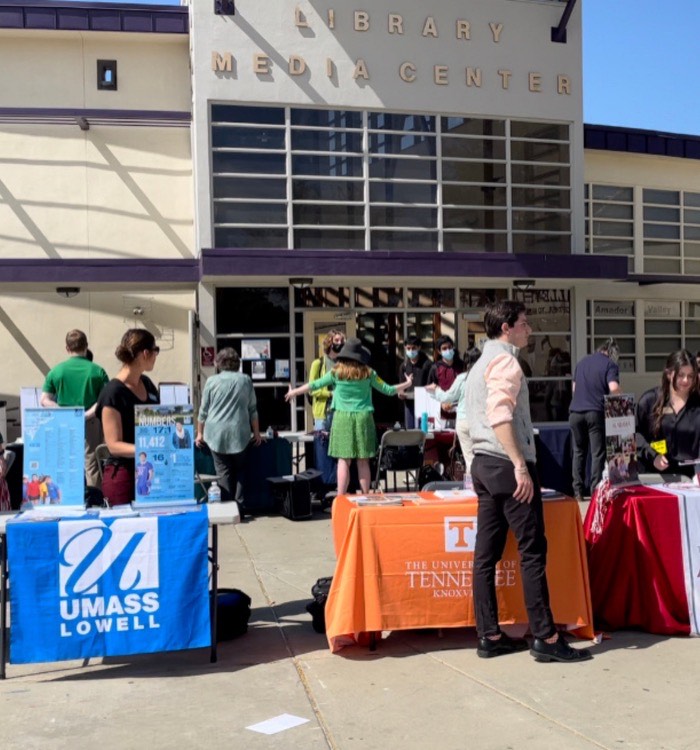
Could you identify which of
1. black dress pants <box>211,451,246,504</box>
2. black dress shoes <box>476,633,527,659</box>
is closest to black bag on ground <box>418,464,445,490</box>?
black dress pants <box>211,451,246,504</box>

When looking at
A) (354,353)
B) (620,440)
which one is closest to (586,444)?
(354,353)

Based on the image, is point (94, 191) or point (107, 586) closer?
point (107, 586)

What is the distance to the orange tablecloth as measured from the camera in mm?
5145

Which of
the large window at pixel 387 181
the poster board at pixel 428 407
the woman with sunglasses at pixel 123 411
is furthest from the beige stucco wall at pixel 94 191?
the woman with sunglasses at pixel 123 411

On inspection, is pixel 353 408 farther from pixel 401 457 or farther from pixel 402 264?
pixel 402 264

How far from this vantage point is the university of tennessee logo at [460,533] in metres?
5.26

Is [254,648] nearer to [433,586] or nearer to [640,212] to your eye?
[433,586]

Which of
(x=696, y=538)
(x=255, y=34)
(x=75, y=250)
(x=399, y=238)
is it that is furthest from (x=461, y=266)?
(x=696, y=538)

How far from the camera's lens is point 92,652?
15.9ft

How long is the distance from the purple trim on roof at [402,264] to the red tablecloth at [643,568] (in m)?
9.22

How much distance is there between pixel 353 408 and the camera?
909cm

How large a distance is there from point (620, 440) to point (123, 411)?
3151mm

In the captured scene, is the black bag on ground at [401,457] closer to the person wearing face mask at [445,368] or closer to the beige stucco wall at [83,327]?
the person wearing face mask at [445,368]

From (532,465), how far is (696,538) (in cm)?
133
